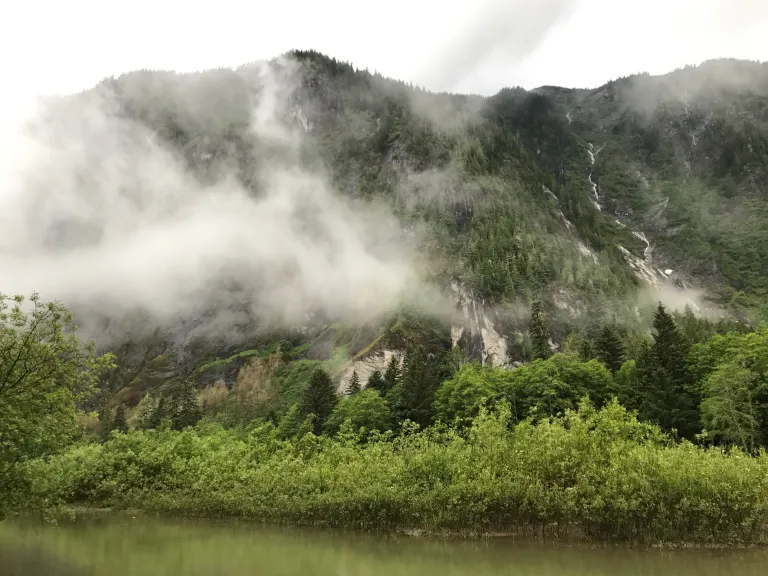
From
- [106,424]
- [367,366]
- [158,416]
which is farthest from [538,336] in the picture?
[106,424]

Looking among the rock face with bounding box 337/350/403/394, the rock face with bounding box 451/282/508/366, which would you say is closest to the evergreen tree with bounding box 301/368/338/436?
the rock face with bounding box 337/350/403/394

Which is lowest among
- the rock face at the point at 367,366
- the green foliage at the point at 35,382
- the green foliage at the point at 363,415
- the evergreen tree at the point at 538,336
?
the green foliage at the point at 363,415

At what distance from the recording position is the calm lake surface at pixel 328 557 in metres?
30.3

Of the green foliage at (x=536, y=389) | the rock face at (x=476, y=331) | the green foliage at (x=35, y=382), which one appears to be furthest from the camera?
the rock face at (x=476, y=331)

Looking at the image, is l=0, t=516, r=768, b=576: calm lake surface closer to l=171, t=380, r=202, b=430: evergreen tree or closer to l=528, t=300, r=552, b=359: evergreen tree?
l=171, t=380, r=202, b=430: evergreen tree

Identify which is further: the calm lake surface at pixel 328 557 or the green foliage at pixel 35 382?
the calm lake surface at pixel 328 557

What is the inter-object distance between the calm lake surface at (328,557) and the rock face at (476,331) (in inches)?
4095

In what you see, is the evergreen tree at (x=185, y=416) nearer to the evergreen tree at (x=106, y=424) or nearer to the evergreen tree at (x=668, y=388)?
the evergreen tree at (x=106, y=424)

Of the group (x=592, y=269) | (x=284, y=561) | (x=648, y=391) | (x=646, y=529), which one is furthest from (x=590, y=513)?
(x=592, y=269)

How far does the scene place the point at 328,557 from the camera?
118 ft

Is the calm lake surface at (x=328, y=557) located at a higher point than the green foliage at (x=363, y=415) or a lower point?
lower

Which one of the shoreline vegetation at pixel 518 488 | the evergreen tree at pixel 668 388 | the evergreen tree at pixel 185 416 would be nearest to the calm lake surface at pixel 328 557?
the shoreline vegetation at pixel 518 488

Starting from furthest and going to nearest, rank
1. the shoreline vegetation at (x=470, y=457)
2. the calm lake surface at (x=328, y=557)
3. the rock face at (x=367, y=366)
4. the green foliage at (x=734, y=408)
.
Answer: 1. the rock face at (x=367, y=366)
2. the green foliage at (x=734, y=408)
3. the calm lake surface at (x=328, y=557)
4. the shoreline vegetation at (x=470, y=457)

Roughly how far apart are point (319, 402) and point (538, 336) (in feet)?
173
